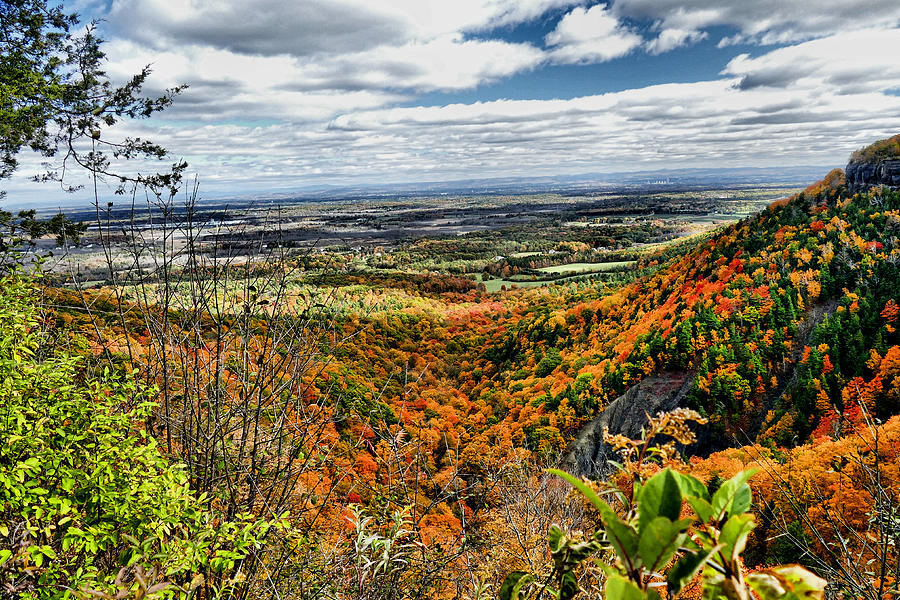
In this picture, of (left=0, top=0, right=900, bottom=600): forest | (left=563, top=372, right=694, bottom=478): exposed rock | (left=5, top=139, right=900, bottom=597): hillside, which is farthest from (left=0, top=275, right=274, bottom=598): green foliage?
(left=563, top=372, right=694, bottom=478): exposed rock

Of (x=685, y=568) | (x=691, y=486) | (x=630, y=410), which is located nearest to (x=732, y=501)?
(x=691, y=486)

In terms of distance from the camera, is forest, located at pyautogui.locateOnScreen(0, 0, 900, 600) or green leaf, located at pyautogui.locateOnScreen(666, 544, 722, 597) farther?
forest, located at pyautogui.locateOnScreen(0, 0, 900, 600)

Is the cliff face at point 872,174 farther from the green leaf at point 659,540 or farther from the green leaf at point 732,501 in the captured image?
the green leaf at point 659,540

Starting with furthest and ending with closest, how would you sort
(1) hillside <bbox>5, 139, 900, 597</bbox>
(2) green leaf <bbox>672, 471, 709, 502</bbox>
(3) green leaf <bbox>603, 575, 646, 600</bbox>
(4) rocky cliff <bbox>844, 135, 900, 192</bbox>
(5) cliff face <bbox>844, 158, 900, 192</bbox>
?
(4) rocky cliff <bbox>844, 135, 900, 192</bbox>
(5) cliff face <bbox>844, 158, 900, 192</bbox>
(1) hillside <bbox>5, 139, 900, 597</bbox>
(2) green leaf <bbox>672, 471, 709, 502</bbox>
(3) green leaf <bbox>603, 575, 646, 600</bbox>

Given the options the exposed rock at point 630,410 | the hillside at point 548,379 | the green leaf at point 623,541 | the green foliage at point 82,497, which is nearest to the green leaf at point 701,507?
the green leaf at point 623,541

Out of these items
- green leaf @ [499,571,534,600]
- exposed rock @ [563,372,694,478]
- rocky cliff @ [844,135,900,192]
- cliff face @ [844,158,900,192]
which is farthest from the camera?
rocky cliff @ [844,135,900,192]

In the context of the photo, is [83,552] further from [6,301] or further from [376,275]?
[376,275]

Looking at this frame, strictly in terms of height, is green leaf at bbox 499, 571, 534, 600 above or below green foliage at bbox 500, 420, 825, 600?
below

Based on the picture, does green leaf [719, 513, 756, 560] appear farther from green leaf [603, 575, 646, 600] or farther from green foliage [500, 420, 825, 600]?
green leaf [603, 575, 646, 600]
